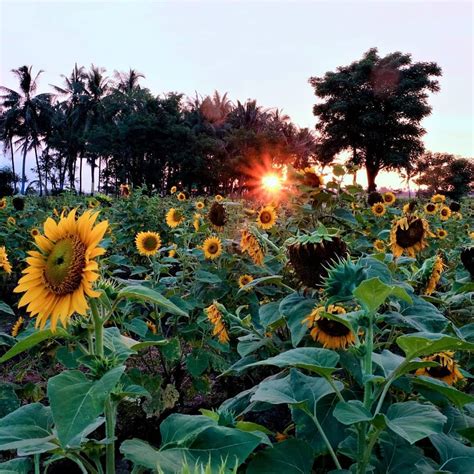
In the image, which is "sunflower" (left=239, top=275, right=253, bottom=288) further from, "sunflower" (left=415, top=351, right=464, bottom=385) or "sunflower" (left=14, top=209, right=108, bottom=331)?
"sunflower" (left=14, top=209, right=108, bottom=331)

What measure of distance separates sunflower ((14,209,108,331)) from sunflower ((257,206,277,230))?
201 cm

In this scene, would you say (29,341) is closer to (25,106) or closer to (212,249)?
(212,249)

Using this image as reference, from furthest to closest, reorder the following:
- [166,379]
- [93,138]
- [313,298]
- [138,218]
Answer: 1. [93,138]
2. [138,218]
3. [166,379]
4. [313,298]

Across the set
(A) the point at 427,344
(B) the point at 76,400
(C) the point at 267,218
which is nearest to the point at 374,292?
(A) the point at 427,344

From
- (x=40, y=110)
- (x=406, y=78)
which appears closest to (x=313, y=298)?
(x=406, y=78)

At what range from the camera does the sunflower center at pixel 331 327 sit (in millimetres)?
1573

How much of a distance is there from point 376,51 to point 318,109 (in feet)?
17.7

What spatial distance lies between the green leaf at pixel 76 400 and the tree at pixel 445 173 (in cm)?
3271

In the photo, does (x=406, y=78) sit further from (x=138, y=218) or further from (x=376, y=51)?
(x=138, y=218)

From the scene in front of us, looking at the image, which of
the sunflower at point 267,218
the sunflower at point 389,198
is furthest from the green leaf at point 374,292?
the sunflower at point 389,198

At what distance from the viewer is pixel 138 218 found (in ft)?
22.8

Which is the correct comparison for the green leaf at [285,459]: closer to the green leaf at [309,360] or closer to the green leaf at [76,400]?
the green leaf at [309,360]

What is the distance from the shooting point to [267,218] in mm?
3244

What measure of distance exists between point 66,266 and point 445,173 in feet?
115
